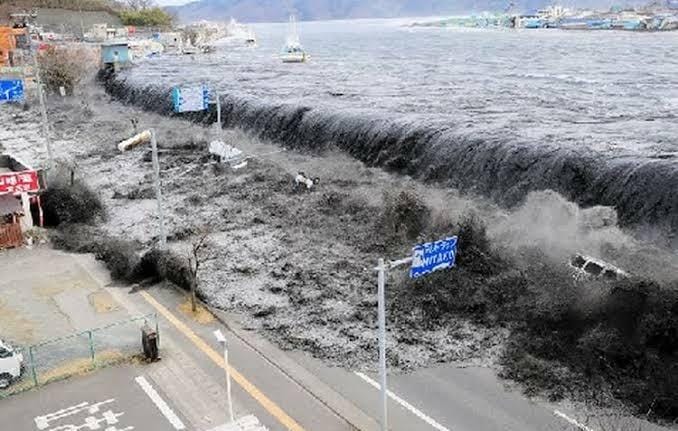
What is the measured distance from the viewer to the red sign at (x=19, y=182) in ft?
98.6

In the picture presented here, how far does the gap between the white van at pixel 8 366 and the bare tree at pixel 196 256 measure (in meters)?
6.19

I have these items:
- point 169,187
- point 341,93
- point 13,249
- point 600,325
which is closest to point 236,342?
point 600,325

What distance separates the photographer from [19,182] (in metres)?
30.4

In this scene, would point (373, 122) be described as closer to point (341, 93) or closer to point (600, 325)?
point (341, 93)

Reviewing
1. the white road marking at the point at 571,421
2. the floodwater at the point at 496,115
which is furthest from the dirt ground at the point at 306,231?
the white road marking at the point at 571,421

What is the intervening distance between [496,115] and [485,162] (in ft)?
36.5

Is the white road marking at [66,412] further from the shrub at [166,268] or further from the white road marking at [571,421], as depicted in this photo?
the white road marking at [571,421]

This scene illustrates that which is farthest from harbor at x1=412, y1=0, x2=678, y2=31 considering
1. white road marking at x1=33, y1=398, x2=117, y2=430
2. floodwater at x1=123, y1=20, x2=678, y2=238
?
white road marking at x1=33, y1=398, x2=117, y2=430

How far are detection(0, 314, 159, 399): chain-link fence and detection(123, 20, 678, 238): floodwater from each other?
1991cm

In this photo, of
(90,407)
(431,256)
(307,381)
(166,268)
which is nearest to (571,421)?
(431,256)

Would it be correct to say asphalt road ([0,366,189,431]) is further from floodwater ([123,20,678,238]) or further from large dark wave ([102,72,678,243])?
floodwater ([123,20,678,238])

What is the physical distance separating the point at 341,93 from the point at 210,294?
39208mm

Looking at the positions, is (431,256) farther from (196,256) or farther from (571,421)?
(196,256)

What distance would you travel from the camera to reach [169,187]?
42.0 metres
